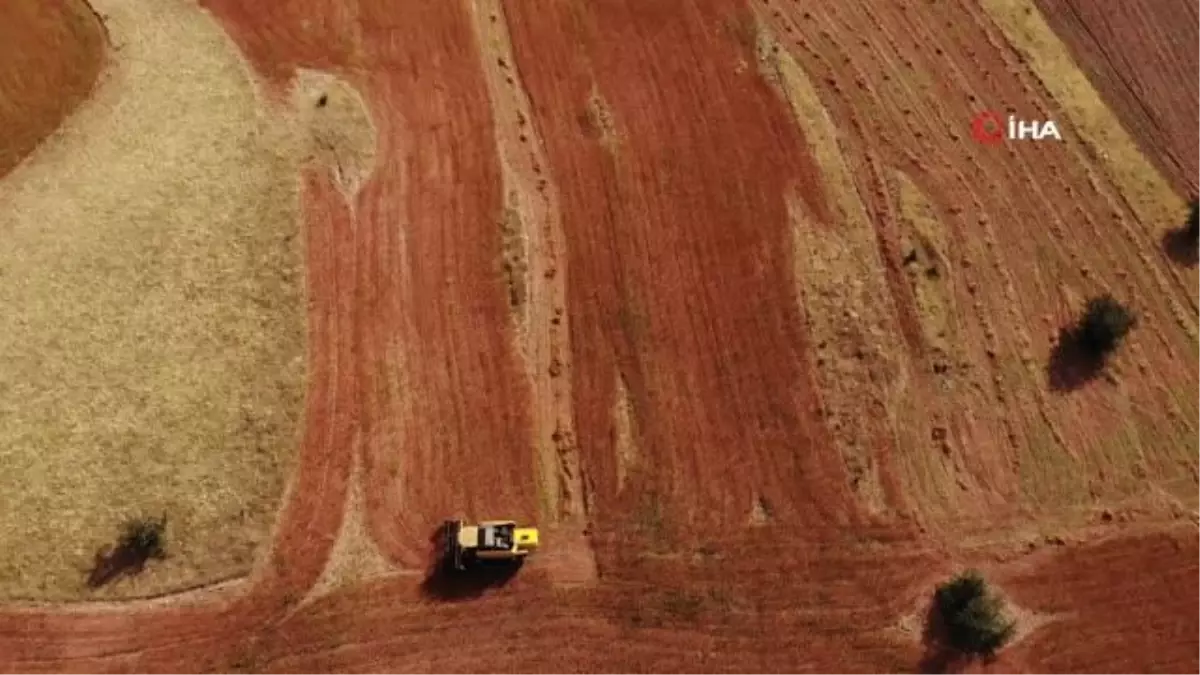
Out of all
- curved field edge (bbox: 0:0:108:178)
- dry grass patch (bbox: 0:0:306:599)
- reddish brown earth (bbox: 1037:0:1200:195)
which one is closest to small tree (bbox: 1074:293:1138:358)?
reddish brown earth (bbox: 1037:0:1200:195)


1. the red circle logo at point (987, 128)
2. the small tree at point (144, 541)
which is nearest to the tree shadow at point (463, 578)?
the small tree at point (144, 541)

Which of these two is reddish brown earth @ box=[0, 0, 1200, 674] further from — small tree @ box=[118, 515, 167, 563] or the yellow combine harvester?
small tree @ box=[118, 515, 167, 563]

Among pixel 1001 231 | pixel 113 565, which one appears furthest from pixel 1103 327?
pixel 113 565

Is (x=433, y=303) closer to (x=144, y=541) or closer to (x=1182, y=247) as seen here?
(x=144, y=541)

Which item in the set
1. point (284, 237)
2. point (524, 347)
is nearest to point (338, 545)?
point (524, 347)

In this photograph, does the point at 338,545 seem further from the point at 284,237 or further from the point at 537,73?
the point at 537,73

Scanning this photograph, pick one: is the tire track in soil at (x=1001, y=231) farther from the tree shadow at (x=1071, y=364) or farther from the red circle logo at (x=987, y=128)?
the red circle logo at (x=987, y=128)

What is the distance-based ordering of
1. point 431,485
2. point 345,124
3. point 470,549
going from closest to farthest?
1. point 470,549
2. point 431,485
3. point 345,124
